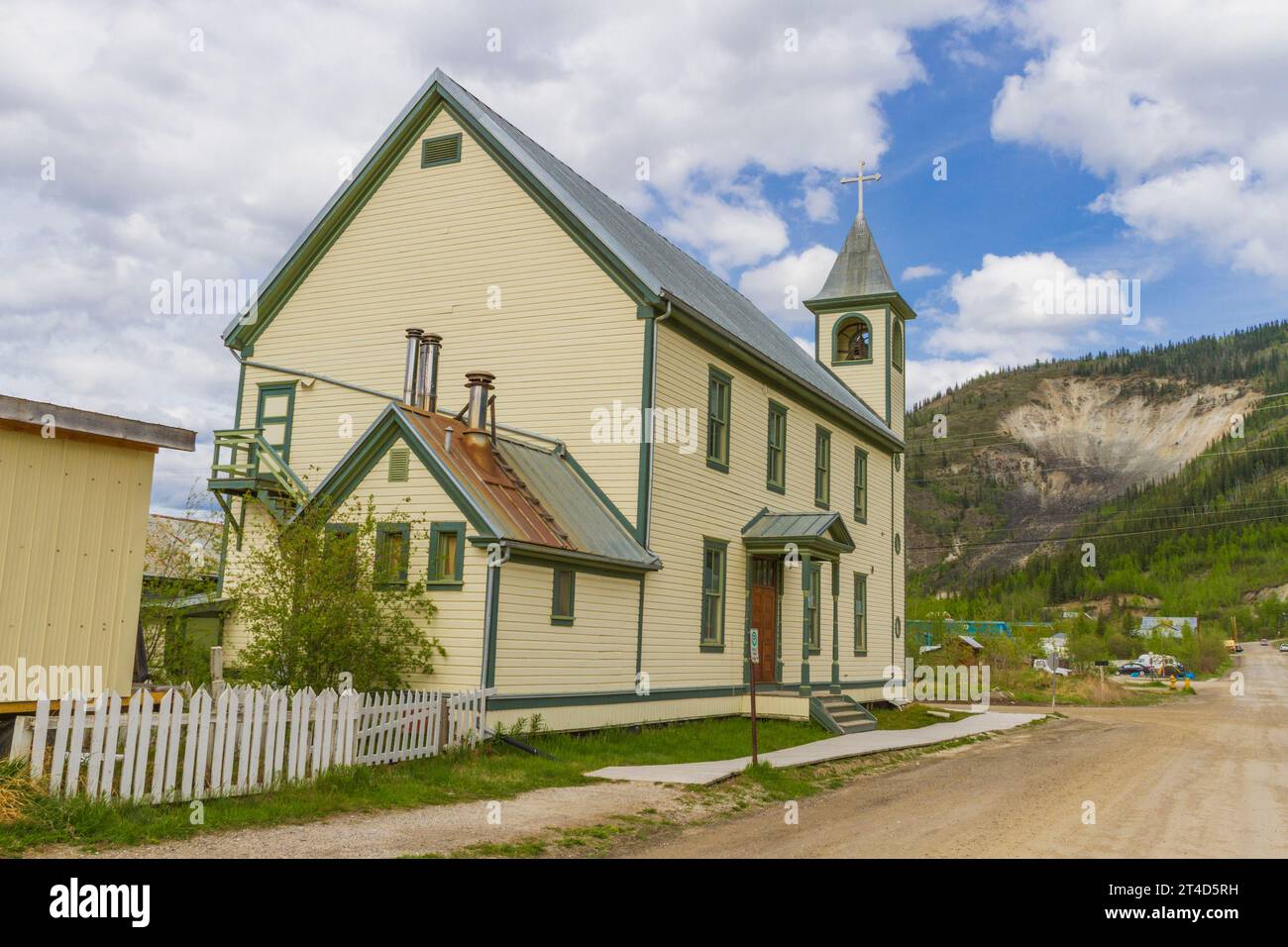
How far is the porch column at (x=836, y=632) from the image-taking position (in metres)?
26.0

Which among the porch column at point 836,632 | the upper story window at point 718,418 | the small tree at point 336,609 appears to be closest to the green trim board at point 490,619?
the small tree at point 336,609

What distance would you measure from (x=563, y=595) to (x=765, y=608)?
303 inches

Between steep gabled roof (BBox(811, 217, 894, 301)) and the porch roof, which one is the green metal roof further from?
steep gabled roof (BBox(811, 217, 894, 301))

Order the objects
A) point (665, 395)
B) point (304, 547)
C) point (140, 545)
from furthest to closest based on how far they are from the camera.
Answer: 1. point (665, 395)
2. point (304, 547)
3. point (140, 545)

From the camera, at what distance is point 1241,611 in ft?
628

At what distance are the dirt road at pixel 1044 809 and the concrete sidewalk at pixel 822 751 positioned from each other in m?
1.07

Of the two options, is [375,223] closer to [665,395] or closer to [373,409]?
[373,409]

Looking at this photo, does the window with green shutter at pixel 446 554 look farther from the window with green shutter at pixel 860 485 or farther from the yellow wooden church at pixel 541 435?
the window with green shutter at pixel 860 485

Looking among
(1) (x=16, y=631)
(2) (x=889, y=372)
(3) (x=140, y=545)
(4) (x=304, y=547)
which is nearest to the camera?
(1) (x=16, y=631)

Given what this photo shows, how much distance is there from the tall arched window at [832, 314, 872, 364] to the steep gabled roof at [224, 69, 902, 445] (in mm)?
7540

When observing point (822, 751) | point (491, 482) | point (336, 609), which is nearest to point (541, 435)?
point (491, 482)

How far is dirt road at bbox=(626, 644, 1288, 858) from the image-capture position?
386 inches
